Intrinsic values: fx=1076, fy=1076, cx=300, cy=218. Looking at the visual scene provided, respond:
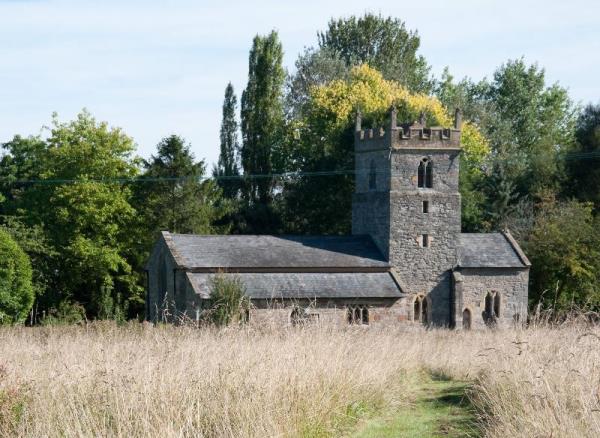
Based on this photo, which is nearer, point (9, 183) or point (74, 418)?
point (74, 418)

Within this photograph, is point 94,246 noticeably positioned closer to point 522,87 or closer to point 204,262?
point 204,262

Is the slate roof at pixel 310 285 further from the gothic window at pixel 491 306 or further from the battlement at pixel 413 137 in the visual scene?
the battlement at pixel 413 137

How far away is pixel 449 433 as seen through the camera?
13586mm

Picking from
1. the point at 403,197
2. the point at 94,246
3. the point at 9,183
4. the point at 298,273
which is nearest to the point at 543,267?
the point at 403,197

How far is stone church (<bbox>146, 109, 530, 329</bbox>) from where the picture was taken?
40.2 metres

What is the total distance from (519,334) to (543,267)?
31194mm

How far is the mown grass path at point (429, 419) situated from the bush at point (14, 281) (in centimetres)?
2781

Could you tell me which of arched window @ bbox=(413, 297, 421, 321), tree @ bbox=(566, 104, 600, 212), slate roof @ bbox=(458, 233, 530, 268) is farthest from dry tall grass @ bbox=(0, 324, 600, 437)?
tree @ bbox=(566, 104, 600, 212)

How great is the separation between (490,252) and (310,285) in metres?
8.98

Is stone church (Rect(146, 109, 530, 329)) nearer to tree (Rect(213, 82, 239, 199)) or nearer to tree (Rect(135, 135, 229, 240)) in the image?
tree (Rect(135, 135, 229, 240))

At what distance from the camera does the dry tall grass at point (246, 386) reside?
1155 centimetres

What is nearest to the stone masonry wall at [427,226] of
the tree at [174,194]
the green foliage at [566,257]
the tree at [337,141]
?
the green foliage at [566,257]

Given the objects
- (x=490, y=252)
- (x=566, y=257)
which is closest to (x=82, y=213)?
(x=490, y=252)

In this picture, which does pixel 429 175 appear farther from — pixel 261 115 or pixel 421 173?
pixel 261 115
